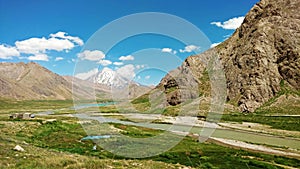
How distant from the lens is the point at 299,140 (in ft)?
222

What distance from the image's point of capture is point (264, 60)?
14962cm

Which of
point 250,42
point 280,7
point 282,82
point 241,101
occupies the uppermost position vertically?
point 280,7

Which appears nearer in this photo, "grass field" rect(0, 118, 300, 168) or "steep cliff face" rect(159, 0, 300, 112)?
"grass field" rect(0, 118, 300, 168)

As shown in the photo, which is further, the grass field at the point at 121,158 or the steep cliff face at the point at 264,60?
the steep cliff face at the point at 264,60

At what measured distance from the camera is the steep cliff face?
14150 centimetres

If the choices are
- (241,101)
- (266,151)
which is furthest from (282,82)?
(266,151)

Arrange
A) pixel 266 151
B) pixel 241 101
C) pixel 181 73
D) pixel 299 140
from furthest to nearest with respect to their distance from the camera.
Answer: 1. pixel 181 73
2. pixel 241 101
3. pixel 299 140
4. pixel 266 151

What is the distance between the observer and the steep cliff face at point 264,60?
142 meters

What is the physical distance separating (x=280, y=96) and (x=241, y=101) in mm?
18053

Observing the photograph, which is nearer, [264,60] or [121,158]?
[121,158]

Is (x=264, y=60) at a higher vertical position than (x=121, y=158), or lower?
higher

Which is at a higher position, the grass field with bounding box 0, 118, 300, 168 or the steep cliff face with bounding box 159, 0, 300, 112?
the steep cliff face with bounding box 159, 0, 300, 112

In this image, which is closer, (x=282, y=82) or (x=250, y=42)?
(x=282, y=82)

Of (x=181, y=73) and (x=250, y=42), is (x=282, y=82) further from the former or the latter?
(x=181, y=73)
